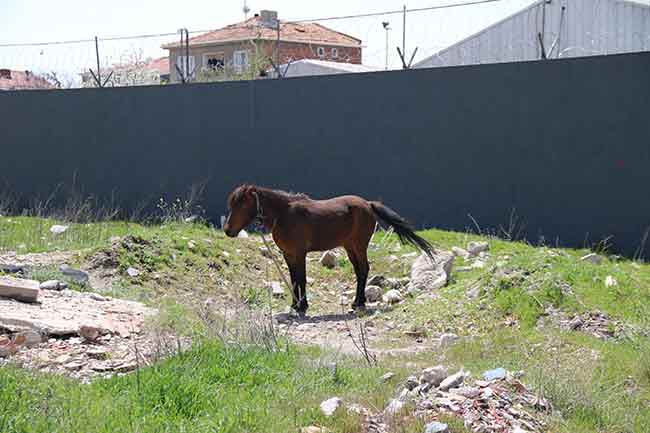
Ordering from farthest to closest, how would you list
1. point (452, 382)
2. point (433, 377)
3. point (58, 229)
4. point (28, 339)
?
point (58, 229)
point (28, 339)
point (433, 377)
point (452, 382)

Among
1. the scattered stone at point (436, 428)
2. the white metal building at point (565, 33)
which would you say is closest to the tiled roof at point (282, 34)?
the white metal building at point (565, 33)

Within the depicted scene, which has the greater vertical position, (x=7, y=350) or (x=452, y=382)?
(x=7, y=350)

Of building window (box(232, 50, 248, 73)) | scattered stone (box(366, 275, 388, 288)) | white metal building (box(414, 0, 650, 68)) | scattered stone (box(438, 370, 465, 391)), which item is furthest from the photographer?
building window (box(232, 50, 248, 73))

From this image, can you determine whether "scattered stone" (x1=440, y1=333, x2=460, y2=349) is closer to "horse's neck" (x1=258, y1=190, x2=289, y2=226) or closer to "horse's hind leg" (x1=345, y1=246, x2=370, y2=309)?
"horse's hind leg" (x1=345, y1=246, x2=370, y2=309)

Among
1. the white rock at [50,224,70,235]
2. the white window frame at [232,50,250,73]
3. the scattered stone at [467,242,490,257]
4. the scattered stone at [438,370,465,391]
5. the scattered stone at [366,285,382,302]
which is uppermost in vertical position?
the white window frame at [232,50,250,73]

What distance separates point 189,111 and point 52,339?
417 inches

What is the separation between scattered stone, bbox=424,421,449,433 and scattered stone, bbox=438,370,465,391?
0.67 meters

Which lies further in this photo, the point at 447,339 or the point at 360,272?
the point at 360,272

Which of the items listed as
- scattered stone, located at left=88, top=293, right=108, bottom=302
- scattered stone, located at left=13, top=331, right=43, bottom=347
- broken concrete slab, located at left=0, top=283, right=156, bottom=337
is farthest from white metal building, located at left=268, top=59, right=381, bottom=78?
scattered stone, located at left=13, top=331, right=43, bottom=347

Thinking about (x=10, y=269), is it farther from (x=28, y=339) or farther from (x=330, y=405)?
(x=330, y=405)

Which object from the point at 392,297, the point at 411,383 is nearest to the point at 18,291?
the point at 411,383

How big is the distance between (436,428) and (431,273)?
231 inches

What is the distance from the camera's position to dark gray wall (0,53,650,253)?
12.7 meters

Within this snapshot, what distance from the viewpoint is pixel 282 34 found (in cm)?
2677
